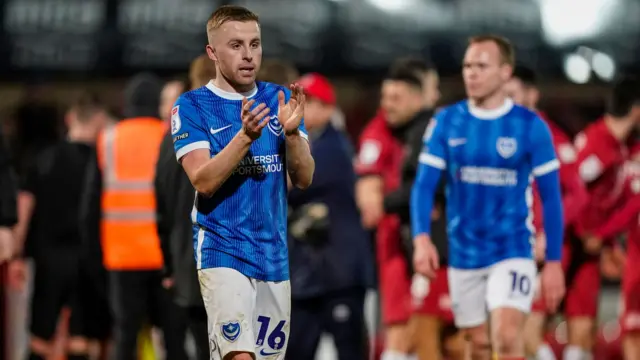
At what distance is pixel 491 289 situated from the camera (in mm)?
7105

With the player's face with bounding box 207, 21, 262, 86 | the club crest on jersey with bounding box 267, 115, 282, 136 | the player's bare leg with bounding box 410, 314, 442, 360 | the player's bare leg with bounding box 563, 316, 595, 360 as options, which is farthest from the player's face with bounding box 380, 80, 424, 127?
the player's face with bounding box 207, 21, 262, 86

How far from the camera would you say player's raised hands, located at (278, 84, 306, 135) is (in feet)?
17.2

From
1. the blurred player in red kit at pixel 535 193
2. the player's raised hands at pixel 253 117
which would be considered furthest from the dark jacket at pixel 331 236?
the player's raised hands at pixel 253 117

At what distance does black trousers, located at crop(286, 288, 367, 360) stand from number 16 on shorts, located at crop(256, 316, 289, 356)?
264 cm

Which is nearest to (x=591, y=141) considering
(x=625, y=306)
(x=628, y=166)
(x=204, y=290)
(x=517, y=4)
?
(x=628, y=166)

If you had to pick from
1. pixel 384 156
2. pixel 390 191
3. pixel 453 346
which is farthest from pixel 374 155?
pixel 453 346

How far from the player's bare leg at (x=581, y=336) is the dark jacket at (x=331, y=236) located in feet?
8.22

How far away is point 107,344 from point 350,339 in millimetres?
3143

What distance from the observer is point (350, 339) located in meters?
8.19

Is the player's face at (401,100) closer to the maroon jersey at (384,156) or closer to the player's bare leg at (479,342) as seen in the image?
the maroon jersey at (384,156)

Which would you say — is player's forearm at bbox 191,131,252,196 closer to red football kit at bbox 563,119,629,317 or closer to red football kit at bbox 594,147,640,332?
red football kit at bbox 594,147,640,332

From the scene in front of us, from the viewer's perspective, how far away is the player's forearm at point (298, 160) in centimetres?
532

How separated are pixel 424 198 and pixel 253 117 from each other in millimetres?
2450

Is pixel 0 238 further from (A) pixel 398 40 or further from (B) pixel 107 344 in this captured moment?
(A) pixel 398 40
